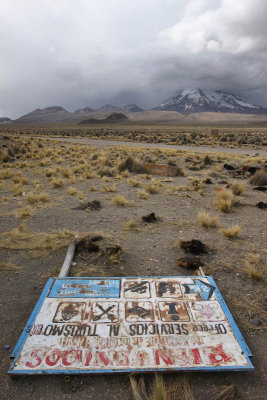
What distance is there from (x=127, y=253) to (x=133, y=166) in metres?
9.07

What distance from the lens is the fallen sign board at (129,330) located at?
8.17ft

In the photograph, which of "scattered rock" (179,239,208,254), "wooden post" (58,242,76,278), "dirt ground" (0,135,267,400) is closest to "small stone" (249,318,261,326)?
"dirt ground" (0,135,267,400)

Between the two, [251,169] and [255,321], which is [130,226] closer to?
[255,321]

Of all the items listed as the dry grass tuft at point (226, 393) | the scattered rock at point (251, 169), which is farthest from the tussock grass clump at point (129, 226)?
the scattered rock at point (251, 169)

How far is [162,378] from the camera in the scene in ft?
7.64

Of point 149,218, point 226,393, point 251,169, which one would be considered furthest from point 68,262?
point 251,169

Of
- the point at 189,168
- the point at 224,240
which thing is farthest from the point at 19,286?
the point at 189,168

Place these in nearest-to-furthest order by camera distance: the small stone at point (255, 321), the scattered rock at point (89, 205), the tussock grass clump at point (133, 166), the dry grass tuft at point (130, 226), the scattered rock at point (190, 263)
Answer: the small stone at point (255, 321), the scattered rock at point (190, 263), the dry grass tuft at point (130, 226), the scattered rock at point (89, 205), the tussock grass clump at point (133, 166)

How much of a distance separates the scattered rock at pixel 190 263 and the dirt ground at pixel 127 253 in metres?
0.11

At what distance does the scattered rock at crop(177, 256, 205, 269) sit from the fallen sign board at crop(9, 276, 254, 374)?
617mm

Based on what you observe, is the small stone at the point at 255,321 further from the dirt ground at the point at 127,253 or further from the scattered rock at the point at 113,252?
the scattered rock at the point at 113,252

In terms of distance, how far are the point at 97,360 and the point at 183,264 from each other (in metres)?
2.18

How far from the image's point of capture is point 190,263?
13.9ft

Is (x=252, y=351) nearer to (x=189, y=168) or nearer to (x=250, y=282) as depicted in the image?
(x=250, y=282)
